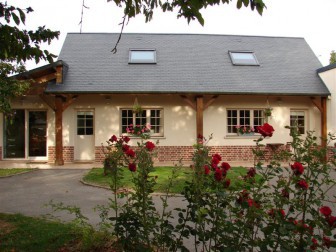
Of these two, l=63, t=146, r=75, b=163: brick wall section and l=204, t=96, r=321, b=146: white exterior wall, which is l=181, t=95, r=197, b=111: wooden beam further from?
l=63, t=146, r=75, b=163: brick wall section

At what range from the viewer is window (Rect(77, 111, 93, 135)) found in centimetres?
1419

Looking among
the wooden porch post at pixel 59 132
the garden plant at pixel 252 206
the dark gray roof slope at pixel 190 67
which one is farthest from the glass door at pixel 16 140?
the garden plant at pixel 252 206

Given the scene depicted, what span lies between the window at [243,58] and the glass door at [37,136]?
916cm

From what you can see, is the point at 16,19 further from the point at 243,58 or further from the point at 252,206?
the point at 243,58

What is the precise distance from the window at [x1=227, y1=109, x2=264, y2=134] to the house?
0.15 feet

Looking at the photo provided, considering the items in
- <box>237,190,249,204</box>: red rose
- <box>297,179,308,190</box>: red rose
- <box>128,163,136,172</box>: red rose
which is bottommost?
<box>237,190,249,204</box>: red rose

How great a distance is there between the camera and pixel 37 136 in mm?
13984

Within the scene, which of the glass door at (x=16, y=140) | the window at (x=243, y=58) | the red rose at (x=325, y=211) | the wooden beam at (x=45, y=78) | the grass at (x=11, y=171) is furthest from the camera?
the window at (x=243, y=58)

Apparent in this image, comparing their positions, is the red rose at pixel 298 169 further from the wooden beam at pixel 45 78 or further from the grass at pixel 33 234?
the wooden beam at pixel 45 78

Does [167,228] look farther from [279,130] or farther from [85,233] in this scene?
[279,130]

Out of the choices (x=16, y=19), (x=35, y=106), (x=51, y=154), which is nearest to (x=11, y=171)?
(x=51, y=154)

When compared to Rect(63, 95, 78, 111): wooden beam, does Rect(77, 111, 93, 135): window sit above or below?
below

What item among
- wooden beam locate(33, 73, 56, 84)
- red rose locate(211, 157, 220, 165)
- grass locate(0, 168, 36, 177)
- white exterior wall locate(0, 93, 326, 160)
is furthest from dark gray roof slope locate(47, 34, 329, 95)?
red rose locate(211, 157, 220, 165)

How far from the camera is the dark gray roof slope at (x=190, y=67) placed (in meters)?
13.8
